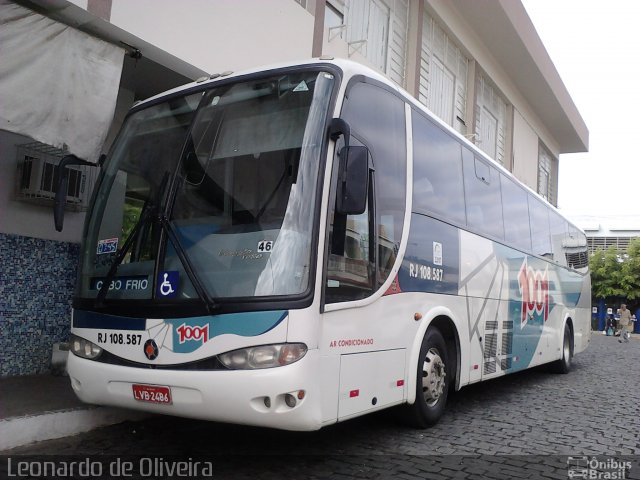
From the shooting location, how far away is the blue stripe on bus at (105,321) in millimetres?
4410

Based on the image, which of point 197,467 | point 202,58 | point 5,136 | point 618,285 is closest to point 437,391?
point 197,467

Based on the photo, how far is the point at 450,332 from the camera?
6.43 metres

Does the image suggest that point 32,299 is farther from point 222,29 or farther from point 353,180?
point 353,180

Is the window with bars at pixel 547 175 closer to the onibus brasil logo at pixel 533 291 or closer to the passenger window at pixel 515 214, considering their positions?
the onibus brasil logo at pixel 533 291

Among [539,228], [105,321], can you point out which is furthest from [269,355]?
[539,228]

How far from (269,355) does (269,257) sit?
67cm

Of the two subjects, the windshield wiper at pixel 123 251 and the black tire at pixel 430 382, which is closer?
the windshield wiper at pixel 123 251

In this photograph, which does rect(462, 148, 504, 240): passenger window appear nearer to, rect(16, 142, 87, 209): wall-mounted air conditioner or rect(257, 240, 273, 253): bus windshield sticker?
rect(257, 240, 273, 253): bus windshield sticker

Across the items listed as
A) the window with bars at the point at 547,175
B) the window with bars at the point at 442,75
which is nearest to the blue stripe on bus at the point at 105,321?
the window with bars at the point at 442,75

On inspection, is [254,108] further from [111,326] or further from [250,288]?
Result: [111,326]

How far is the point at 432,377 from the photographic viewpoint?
5.79 metres

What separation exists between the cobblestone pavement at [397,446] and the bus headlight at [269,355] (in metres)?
0.90

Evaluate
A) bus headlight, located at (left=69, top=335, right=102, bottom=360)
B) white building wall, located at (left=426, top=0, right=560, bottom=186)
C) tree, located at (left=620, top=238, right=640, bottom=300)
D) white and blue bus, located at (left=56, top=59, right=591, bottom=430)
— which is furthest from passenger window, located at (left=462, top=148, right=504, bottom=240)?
tree, located at (left=620, top=238, right=640, bottom=300)

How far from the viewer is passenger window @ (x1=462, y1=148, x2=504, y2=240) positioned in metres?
7.17
